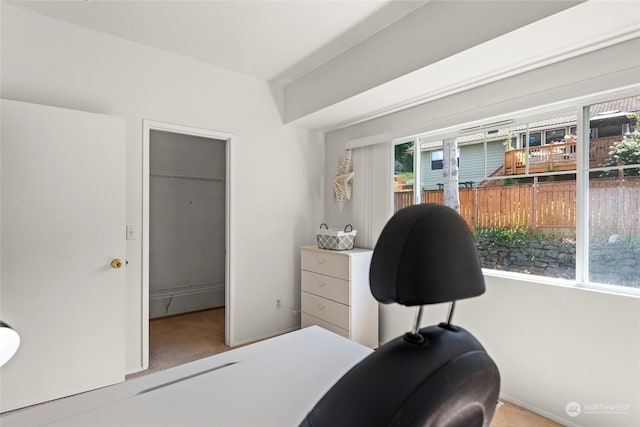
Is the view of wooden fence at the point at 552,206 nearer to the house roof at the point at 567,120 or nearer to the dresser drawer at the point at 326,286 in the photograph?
the house roof at the point at 567,120

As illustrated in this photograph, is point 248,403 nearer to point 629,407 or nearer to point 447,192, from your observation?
point 629,407

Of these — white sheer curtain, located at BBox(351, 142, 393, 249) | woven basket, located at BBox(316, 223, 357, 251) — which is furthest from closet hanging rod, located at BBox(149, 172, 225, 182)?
white sheer curtain, located at BBox(351, 142, 393, 249)

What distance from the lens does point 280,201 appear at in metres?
3.42

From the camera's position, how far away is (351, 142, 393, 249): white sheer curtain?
120 inches

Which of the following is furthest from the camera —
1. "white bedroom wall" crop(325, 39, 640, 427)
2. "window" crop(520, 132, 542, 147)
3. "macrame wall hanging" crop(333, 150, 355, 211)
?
"macrame wall hanging" crop(333, 150, 355, 211)

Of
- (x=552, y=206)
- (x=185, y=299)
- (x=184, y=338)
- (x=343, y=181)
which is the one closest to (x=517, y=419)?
(x=552, y=206)

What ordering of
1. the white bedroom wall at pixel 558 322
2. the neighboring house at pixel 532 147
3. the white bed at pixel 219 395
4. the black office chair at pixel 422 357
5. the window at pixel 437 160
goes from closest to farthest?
the black office chair at pixel 422 357, the white bed at pixel 219 395, the white bedroom wall at pixel 558 322, the neighboring house at pixel 532 147, the window at pixel 437 160

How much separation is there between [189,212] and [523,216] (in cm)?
365

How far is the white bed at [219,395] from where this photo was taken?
79 centimetres

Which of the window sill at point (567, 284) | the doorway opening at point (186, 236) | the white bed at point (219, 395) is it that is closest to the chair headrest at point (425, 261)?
the white bed at point (219, 395)

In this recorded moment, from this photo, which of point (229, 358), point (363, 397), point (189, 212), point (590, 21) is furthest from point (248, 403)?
point (189, 212)

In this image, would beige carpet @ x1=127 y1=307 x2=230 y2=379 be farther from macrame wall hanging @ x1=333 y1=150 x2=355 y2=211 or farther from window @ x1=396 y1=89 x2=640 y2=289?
window @ x1=396 y1=89 x2=640 y2=289

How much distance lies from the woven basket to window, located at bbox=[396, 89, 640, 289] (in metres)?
1.07

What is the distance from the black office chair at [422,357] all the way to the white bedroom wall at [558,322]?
173 centimetres
